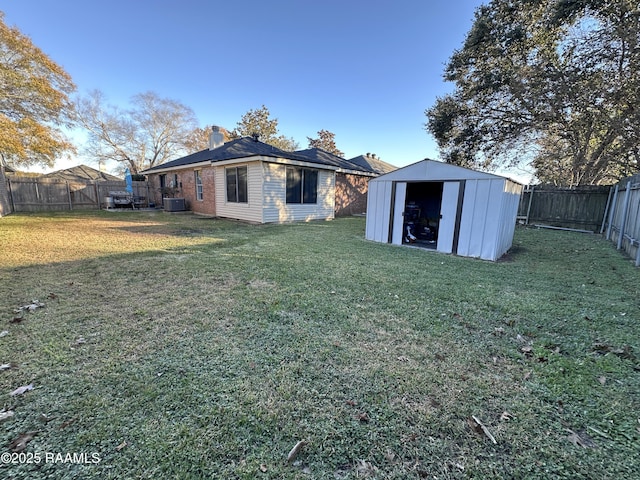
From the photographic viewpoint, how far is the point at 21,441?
1.49 meters

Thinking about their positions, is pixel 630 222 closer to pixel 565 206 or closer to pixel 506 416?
pixel 565 206

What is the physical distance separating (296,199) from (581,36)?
13.1 m

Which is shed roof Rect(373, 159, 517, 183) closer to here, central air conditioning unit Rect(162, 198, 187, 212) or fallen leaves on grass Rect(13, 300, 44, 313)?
fallen leaves on grass Rect(13, 300, 44, 313)

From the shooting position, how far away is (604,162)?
12.8 m

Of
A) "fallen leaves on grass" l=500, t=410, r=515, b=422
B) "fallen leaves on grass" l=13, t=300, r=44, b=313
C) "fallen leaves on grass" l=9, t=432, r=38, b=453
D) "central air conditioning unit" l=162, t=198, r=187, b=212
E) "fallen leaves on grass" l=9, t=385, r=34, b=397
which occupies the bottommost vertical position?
"fallen leaves on grass" l=9, t=432, r=38, b=453

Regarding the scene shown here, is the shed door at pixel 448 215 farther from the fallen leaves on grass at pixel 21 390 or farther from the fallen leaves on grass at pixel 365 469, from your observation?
the fallen leaves on grass at pixel 21 390

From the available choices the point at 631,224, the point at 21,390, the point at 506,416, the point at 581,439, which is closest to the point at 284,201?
the point at 21,390

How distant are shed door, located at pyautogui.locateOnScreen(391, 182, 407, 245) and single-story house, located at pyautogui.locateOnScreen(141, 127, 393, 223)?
523cm

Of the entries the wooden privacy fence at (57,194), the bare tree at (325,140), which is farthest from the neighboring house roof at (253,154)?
the bare tree at (325,140)

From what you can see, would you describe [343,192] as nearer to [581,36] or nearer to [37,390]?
[581,36]

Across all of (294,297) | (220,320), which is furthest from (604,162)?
(220,320)

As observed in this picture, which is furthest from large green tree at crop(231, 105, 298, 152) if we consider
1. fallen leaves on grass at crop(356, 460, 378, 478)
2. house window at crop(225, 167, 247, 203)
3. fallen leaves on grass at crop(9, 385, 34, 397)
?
fallen leaves on grass at crop(356, 460, 378, 478)

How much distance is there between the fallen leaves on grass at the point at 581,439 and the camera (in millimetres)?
1556

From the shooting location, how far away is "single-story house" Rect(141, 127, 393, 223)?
35.4 feet
